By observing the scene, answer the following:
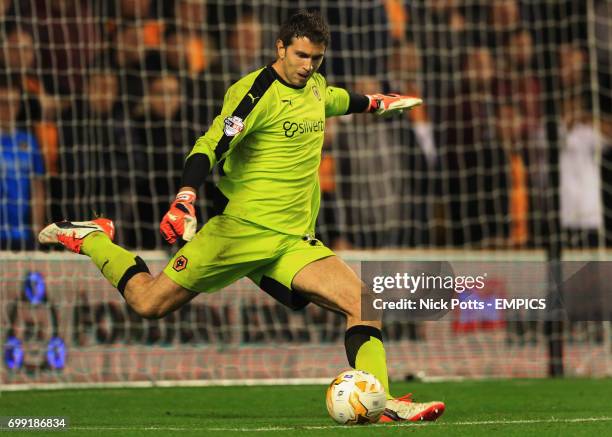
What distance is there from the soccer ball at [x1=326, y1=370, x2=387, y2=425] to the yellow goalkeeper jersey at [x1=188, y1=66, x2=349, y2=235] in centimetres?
106

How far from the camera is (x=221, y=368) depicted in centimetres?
1098

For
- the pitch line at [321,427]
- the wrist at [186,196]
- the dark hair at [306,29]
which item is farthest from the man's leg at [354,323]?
the dark hair at [306,29]

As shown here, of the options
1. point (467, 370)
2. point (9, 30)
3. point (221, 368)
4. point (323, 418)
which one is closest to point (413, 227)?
point (467, 370)

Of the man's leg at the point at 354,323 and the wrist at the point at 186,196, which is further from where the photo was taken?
the man's leg at the point at 354,323

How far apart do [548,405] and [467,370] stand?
283cm

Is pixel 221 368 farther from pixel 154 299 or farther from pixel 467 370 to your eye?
pixel 154 299

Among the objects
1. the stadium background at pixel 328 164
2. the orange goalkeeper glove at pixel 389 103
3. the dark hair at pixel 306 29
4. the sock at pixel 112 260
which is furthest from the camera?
the stadium background at pixel 328 164

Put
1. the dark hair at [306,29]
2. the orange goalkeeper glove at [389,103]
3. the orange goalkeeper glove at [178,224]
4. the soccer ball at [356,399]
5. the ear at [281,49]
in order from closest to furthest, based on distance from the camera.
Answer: the orange goalkeeper glove at [178,224] < the soccer ball at [356,399] < the dark hair at [306,29] < the ear at [281,49] < the orange goalkeeper glove at [389,103]

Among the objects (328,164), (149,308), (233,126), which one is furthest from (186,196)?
(328,164)

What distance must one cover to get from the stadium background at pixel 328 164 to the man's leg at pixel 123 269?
236cm

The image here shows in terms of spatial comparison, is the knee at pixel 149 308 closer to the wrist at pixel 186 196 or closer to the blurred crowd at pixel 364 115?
the wrist at pixel 186 196

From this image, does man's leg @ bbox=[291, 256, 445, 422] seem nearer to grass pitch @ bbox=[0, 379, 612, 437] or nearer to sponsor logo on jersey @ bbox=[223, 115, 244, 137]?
grass pitch @ bbox=[0, 379, 612, 437]

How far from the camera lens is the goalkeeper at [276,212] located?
7.11 meters

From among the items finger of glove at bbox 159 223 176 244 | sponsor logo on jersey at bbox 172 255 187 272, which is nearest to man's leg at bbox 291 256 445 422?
sponsor logo on jersey at bbox 172 255 187 272
